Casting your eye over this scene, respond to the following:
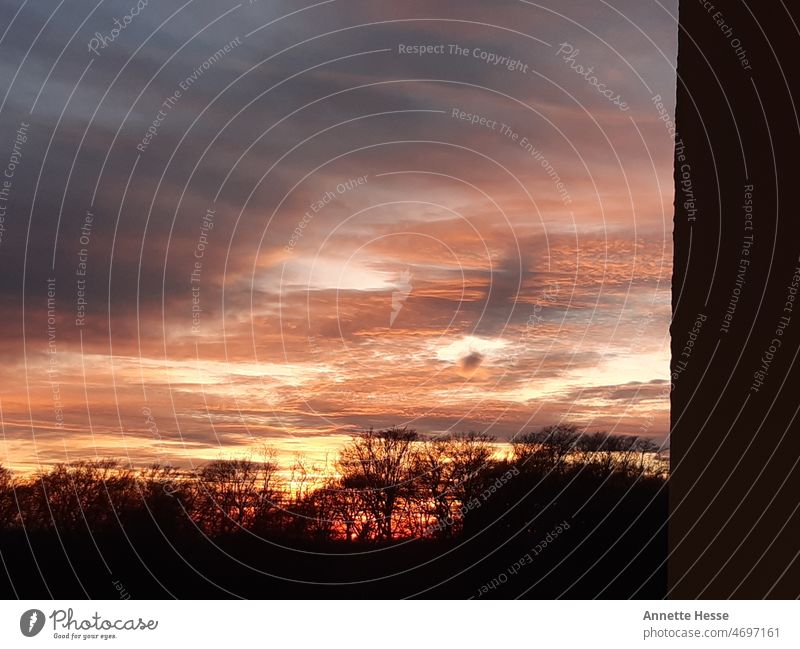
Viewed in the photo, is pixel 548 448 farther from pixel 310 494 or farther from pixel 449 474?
pixel 310 494

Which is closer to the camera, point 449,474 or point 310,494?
point 310,494

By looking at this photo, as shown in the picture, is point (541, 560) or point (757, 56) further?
point (541, 560)

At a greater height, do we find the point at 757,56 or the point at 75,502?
the point at 757,56

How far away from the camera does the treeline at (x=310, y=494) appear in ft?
72.7

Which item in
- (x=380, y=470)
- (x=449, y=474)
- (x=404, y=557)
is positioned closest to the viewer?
(x=404, y=557)

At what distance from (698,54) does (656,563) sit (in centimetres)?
1575

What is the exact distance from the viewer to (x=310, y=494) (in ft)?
76.1

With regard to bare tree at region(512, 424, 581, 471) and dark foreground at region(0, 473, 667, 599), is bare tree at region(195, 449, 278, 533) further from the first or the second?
bare tree at region(512, 424, 581, 471)

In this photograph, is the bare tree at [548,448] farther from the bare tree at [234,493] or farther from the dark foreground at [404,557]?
the bare tree at [234,493]

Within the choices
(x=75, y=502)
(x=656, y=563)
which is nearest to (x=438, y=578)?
(x=656, y=563)

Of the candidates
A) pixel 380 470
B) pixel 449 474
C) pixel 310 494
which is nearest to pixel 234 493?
pixel 310 494
